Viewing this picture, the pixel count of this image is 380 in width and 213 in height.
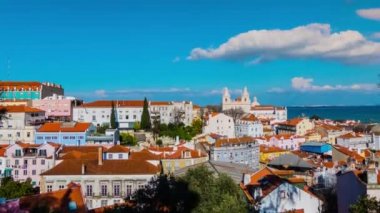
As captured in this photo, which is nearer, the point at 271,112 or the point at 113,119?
the point at 113,119

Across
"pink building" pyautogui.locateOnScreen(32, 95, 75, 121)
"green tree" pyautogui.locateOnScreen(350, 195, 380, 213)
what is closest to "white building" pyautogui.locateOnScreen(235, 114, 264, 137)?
"pink building" pyautogui.locateOnScreen(32, 95, 75, 121)

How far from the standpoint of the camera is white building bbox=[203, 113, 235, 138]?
9262 centimetres

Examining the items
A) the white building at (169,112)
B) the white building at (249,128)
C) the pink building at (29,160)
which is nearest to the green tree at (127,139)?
the white building at (169,112)

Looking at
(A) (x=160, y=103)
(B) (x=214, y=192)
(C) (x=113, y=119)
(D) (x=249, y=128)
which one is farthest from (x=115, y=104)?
(B) (x=214, y=192)

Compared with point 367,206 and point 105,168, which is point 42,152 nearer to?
point 105,168

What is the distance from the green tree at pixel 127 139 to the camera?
232ft

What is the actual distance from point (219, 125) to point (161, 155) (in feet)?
135

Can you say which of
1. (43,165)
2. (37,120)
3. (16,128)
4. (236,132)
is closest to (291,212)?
(43,165)

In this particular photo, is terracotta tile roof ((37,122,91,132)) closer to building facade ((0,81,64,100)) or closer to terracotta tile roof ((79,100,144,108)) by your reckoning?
terracotta tile roof ((79,100,144,108))

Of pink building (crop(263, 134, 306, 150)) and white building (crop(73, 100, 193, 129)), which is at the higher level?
white building (crop(73, 100, 193, 129))

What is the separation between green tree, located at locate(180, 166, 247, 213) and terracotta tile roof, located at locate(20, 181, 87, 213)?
268 inches

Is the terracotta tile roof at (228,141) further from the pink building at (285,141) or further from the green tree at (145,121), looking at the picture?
the green tree at (145,121)

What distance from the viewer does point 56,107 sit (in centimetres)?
8631

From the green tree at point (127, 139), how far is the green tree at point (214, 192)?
47045 millimetres
